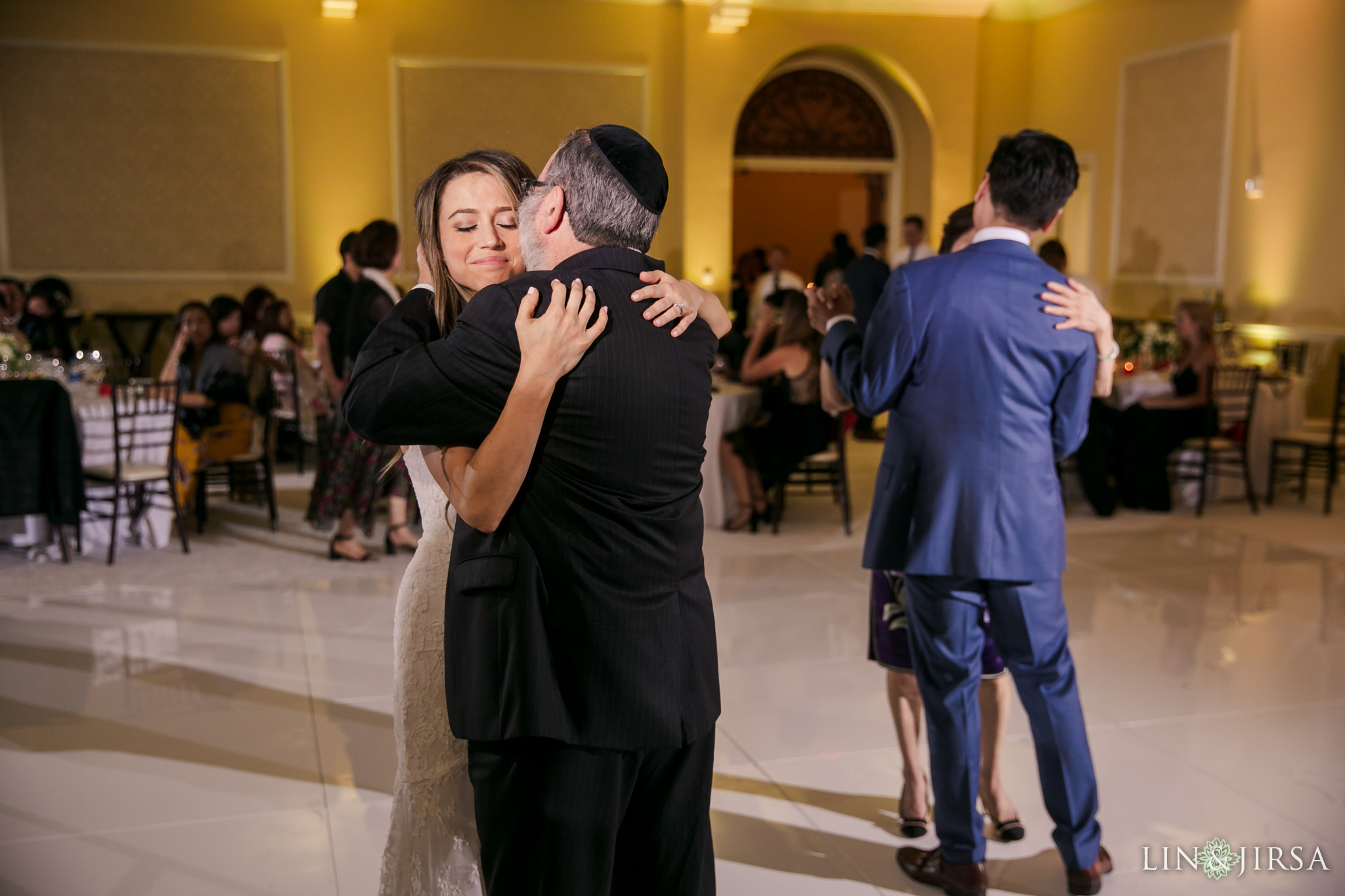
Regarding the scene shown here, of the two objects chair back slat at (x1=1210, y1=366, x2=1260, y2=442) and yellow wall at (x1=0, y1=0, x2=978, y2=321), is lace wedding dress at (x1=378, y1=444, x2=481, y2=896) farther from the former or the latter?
yellow wall at (x1=0, y1=0, x2=978, y2=321)

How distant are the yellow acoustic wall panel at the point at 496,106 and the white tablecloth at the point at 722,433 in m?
5.06

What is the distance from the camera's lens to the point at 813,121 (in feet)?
39.4

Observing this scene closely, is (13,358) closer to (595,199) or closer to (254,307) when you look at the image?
(254,307)

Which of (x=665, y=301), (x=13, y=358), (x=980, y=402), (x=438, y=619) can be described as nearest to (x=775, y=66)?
(x=13, y=358)

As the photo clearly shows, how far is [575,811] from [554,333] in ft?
2.05

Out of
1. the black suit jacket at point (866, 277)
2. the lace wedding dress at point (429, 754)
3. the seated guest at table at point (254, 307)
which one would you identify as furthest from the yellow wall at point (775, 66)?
the lace wedding dress at point (429, 754)

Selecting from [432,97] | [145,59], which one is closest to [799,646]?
[432,97]

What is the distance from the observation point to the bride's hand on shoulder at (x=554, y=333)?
130 cm

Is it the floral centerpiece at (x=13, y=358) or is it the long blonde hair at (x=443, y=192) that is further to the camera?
the floral centerpiece at (x=13, y=358)

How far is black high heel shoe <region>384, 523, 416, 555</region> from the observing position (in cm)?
571

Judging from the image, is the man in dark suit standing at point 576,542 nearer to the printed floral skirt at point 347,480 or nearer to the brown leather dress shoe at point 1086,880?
the brown leather dress shoe at point 1086,880

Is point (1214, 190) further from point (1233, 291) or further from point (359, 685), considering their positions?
point (359, 685)

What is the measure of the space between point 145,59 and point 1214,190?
376 inches

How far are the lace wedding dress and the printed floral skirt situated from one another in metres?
3.64
